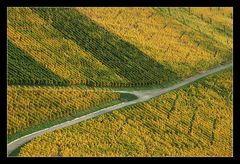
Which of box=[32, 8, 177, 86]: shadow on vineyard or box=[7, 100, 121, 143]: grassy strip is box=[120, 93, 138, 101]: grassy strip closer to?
box=[7, 100, 121, 143]: grassy strip

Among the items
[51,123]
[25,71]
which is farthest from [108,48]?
[51,123]

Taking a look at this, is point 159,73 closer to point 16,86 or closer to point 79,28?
point 79,28

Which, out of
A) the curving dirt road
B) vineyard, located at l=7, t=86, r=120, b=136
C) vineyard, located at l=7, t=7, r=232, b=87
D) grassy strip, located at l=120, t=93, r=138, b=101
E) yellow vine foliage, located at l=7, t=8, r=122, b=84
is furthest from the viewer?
yellow vine foliage, located at l=7, t=8, r=122, b=84

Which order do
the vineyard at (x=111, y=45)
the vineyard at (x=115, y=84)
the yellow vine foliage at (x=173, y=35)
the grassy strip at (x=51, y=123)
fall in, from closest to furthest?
the grassy strip at (x=51, y=123), the vineyard at (x=115, y=84), the vineyard at (x=111, y=45), the yellow vine foliage at (x=173, y=35)

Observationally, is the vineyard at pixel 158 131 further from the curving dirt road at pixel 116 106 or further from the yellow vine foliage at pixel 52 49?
the yellow vine foliage at pixel 52 49

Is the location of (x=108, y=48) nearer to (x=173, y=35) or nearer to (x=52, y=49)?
(x=52, y=49)

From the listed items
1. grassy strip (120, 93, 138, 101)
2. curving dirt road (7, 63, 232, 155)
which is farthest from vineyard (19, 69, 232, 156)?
grassy strip (120, 93, 138, 101)

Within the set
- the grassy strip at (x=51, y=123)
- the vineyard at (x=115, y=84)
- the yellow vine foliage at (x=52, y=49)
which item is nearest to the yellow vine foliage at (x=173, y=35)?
the vineyard at (x=115, y=84)
